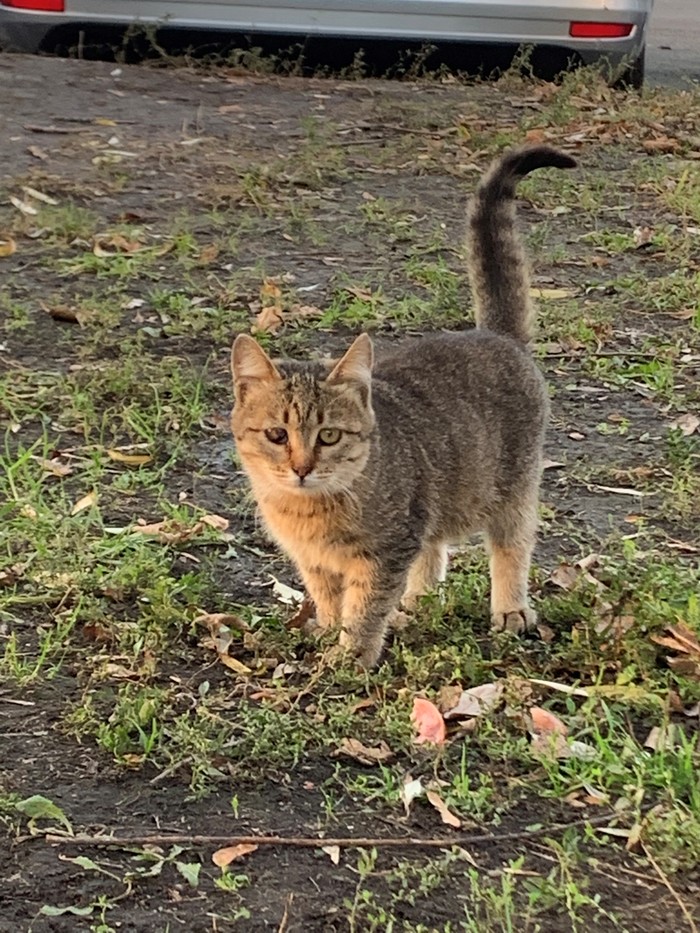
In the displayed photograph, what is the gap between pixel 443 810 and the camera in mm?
3008

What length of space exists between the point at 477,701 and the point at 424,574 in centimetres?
88

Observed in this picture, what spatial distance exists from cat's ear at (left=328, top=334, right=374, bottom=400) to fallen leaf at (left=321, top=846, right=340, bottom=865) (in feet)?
4.65

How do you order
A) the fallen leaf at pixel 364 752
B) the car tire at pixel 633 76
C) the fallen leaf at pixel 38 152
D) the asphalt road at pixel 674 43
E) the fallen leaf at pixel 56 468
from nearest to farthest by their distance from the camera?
the fallen leaf at pixel 364 752 < the fallen leaf at pixel 56 468 < the fallen leaf at pixel 38 152 < the car tire at pixel 633 76 < the asphalt road at pixel 674 43

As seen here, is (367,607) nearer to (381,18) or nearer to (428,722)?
(428,722)

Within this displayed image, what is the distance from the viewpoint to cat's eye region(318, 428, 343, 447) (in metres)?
3.77

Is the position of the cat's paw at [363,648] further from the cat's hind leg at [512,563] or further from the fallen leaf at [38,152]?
the fallen leaf at [38,152]

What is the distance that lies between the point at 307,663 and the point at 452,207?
15.6ft

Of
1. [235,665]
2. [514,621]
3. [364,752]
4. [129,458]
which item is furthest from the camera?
[129,458]

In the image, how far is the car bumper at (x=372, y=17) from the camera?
29.5 ft

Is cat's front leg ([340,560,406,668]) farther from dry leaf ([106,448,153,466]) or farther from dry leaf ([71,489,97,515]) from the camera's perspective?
dry leaf ([106,448,153,466])

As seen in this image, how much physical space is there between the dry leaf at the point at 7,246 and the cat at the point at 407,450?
297 cm

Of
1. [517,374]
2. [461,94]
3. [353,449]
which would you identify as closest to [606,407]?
[517,374]

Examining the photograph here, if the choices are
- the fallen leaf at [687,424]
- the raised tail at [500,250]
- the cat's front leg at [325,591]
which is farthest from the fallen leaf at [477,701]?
the fallen leaf at [687,424]

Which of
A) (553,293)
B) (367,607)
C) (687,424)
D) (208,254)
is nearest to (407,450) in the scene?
(367,607)
